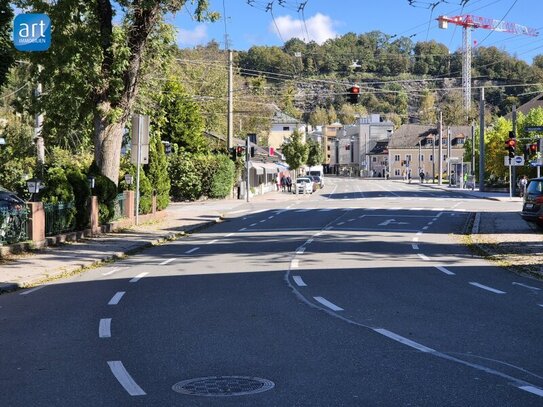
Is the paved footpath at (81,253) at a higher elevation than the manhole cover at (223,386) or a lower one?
lower

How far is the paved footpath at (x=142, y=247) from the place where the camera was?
15.4m

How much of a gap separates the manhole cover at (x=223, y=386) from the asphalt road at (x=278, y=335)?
→ 17 millimetres

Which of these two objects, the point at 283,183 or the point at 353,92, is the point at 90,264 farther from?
the point at 283,183

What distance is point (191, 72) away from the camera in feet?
269

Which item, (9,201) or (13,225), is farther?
(9,201)

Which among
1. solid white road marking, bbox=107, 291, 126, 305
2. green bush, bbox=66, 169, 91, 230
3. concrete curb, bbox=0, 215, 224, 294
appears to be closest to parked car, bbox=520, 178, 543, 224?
concrete curb, bbox=0, 215, 224, 294

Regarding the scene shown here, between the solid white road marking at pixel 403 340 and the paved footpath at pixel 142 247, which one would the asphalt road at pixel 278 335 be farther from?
the paved footpath at pixel 142 247

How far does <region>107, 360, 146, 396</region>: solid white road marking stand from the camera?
6.19 metres

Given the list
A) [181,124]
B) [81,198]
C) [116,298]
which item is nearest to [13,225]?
[81,198]

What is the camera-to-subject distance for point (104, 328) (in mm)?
9297

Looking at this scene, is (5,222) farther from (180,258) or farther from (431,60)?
(431,60)

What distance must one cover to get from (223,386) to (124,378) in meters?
0.97

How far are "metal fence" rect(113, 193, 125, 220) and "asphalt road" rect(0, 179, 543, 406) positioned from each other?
9.57 meters

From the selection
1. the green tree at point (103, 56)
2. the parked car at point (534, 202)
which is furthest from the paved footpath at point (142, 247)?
the green tree at point (103, 56)
